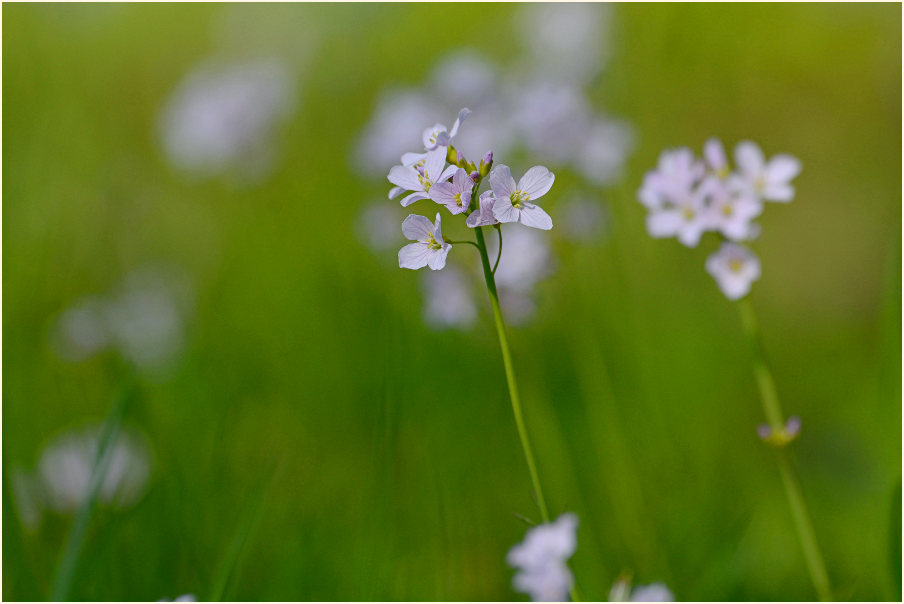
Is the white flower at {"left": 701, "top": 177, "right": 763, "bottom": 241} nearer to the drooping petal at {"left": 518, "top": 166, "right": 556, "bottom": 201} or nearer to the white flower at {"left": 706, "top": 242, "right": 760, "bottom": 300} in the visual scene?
the white flower at {"left": 706, "top": 242, "right": 760, "bottom": 300}

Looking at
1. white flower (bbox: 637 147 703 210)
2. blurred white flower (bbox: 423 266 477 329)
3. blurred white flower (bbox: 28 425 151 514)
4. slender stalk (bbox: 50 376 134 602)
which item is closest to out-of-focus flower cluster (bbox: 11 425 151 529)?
blurred white flower (bbox: 28 425 151 514)

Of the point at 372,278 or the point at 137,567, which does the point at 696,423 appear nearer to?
the point at 372,278

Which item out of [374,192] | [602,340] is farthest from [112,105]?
[602,340]

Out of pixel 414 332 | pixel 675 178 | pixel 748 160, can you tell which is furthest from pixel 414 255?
pixel 414 332

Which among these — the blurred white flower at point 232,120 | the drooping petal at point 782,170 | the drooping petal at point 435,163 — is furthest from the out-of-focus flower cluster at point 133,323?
the drooping petal at point 782,170

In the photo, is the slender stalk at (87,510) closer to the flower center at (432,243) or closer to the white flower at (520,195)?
the flower center at (432,243)
